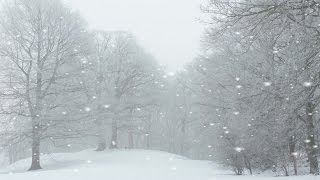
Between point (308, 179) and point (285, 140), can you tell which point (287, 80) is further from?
point (285, 140)

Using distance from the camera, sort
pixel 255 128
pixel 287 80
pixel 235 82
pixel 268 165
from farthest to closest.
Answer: pixel 235 82
pixel 268 165
pixel 255 128
pixel 287 80

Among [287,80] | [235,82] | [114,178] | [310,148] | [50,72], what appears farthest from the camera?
[50,72]

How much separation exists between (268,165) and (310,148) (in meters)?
3.81

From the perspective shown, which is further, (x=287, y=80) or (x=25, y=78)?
(x=25, y=78)

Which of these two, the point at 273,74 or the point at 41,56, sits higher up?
the point at 41,56

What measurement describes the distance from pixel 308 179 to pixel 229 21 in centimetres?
541

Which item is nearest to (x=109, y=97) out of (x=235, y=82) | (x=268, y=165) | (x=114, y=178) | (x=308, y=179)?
(x=235, y=82)

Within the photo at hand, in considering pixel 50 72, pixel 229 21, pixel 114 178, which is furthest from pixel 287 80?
pixel 50 72

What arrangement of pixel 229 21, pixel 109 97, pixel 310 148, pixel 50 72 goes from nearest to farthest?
pixel 229 21, pixel 310 148, pixel 50 72, pixel 109 97

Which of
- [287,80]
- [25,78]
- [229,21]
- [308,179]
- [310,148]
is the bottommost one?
[308,179]

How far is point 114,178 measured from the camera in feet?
43.8

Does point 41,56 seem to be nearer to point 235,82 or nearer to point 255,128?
point 235,82

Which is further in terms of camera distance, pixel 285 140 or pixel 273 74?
pixel 285 140

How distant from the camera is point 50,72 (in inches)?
940
